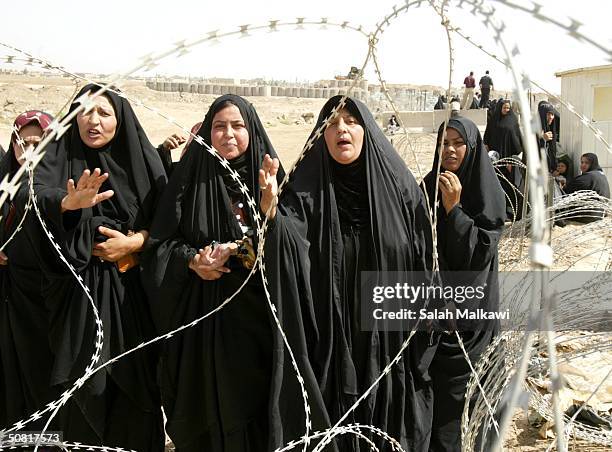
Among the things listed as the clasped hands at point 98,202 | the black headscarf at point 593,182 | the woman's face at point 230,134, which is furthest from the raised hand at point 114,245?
the black headscarf at point 593,182

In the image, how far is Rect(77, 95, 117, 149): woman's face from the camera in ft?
11.3

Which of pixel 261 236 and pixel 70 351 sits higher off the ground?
pixel 261 236

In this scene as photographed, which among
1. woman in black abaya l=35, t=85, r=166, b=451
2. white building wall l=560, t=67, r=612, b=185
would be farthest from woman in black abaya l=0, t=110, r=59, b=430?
A: white building wall l=560, t=67, r=612, b=185

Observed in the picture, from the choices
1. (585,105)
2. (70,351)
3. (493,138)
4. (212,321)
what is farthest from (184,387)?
(585,105)

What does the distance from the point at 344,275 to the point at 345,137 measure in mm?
634

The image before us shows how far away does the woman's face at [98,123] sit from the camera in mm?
3434

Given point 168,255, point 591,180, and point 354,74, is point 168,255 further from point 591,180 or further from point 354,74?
point 591,180

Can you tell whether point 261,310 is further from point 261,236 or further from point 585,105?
point 585,105

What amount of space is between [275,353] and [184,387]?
53cm

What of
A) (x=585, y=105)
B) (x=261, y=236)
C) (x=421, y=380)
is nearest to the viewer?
(x=261, y=236)

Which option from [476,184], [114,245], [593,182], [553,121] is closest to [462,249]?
[476,184]

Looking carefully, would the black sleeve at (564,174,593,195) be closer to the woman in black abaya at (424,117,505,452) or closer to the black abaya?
the woman in black abaya at (424,117,505,452)

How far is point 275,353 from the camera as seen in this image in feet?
10.4

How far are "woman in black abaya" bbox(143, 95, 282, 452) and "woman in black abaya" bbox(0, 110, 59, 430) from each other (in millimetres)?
722
